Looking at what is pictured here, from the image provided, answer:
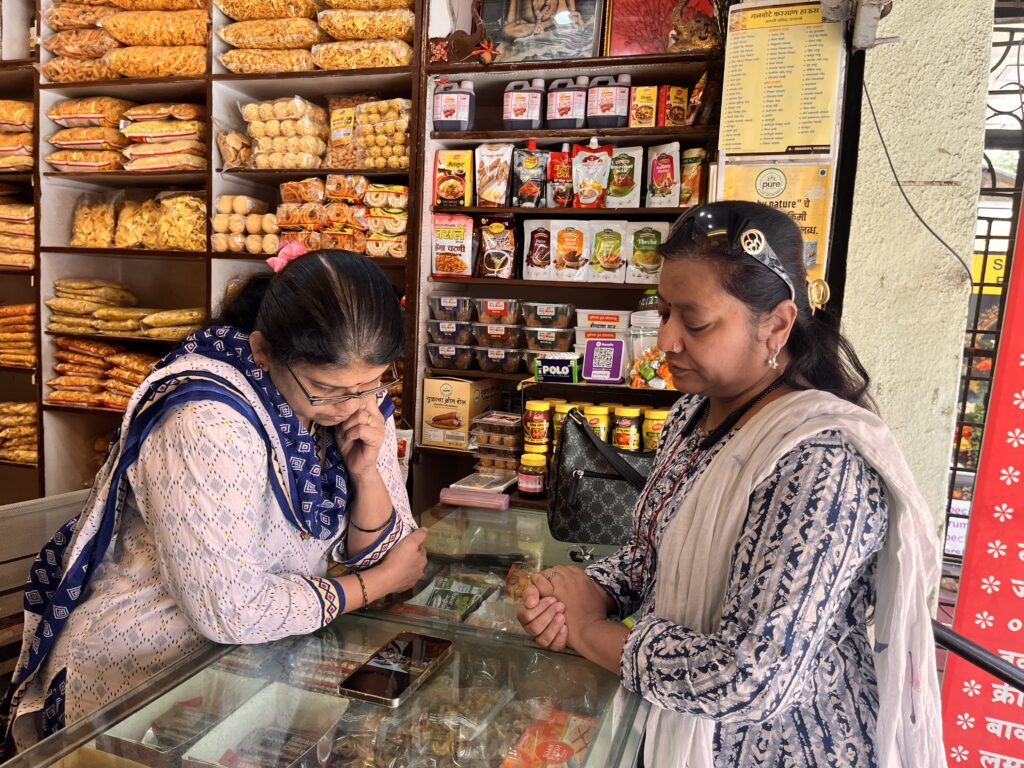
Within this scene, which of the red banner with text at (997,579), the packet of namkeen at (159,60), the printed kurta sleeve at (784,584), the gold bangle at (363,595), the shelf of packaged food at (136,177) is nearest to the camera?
the printed kurta sleeve at (784,584)

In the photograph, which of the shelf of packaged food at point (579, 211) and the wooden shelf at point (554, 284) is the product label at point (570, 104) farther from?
the wooden shelf at point (554, 284)

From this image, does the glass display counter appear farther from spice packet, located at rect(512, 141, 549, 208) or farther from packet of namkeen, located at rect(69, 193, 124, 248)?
packet of namkeen, located at rect(69, 193, 124, 248)

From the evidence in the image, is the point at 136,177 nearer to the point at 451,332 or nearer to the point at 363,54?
the point at 363,54

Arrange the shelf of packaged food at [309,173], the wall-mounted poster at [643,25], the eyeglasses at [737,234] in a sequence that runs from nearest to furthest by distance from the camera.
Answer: the eyeglasses at [737,234] < the wall-mounted poster at [643,25] < the shelf of packaged food at [309,173]

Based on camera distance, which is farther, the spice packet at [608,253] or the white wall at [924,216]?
the spice packet at [608,253]

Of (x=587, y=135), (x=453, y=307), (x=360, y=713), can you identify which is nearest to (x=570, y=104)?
(x=587, y=135)

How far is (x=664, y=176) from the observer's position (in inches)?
102

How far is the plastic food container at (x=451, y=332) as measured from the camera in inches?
113

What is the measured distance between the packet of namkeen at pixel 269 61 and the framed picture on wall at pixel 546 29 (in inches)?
32.9

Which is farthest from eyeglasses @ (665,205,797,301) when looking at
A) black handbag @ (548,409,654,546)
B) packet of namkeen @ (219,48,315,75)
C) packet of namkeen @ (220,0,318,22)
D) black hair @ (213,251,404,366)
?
packet of namkeen @ (220,0,318,22)

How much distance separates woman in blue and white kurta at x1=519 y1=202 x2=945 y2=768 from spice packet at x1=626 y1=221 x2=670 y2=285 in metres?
1.55

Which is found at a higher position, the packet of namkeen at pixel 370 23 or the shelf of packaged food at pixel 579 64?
the packet of namkeen at pixel 370 23

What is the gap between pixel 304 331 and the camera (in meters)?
1.14

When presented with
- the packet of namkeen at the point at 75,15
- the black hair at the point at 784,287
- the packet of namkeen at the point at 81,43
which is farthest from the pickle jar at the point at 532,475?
the packet of namkeen at the point at 75,15
